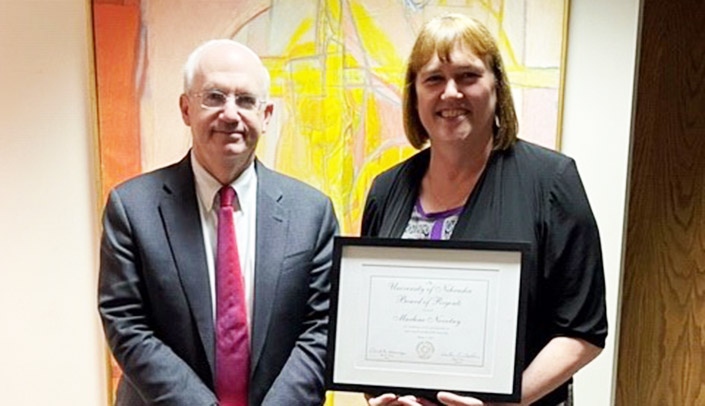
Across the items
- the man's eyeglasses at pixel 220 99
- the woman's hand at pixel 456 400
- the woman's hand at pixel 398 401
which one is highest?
the man's eyeglasses at pixel 220 99

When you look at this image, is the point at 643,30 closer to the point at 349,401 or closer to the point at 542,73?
the point at 542,73

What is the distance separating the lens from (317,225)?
1515 mm

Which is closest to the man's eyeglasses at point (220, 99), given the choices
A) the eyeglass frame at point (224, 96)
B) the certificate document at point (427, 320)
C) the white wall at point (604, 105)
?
the eyeglass frame at point (224, 96)

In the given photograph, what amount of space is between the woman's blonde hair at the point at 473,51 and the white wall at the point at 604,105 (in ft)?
2.68

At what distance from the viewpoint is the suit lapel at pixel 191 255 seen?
1.42m

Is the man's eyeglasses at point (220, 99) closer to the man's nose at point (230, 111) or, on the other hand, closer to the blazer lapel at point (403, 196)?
the man's nose at point (230, 111)

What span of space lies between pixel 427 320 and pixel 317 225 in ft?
1.20

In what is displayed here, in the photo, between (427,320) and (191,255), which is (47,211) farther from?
(427,320)

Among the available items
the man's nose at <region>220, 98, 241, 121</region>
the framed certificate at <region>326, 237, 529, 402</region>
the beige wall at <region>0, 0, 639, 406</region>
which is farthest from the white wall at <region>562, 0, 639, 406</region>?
the man's nose at <region>220, 98, 241, 121</region>

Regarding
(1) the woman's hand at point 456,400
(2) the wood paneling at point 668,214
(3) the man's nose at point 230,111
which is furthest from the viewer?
(2) the wood paneling at point 668,214

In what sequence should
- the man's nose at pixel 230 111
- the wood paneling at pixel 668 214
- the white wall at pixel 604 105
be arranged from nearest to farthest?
the man's nose at pixel 230 111 → the white wall at pixel 604 105 → the wood paneling at pixel 668 214

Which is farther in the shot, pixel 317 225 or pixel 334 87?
pixel 334 87

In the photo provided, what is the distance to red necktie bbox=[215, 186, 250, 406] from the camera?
144 cm

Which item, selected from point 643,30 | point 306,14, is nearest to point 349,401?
point 306,14
